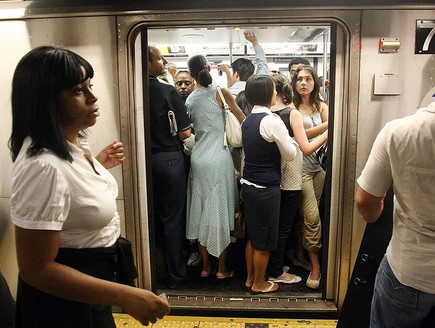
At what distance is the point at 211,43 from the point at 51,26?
3.17 meters

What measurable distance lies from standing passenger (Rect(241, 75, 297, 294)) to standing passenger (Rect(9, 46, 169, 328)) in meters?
1.59

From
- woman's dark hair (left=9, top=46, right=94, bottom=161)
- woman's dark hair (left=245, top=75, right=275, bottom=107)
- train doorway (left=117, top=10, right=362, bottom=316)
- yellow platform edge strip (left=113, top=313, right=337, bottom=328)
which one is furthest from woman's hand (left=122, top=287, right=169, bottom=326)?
woman's dark hair (left=245, top=75, right=275, bottom=107)

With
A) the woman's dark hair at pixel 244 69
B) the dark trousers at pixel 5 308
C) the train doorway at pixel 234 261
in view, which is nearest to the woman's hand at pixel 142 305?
the dark trousers at pixel 5 308

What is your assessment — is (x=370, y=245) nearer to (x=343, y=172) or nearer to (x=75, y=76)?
(x=343, y=172)

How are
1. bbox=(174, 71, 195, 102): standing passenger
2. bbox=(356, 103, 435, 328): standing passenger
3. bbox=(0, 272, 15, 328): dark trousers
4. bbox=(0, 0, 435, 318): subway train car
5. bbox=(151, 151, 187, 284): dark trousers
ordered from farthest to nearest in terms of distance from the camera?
bbox=(174, 71, 195, 102): standing passenger → bbox=(151, 151, 187, 284): dark trousers → bbox=(0, 0, 435, 318): subway train car → bbox=(0, 272, 15, 328): dark trousers → bbox=(356, 103, 435, 328): standing passenger

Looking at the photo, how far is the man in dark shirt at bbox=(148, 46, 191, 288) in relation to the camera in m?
3.00

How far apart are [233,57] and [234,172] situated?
9.34ft

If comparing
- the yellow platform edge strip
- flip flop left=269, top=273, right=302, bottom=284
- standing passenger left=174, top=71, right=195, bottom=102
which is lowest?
the yellow platform edge strip

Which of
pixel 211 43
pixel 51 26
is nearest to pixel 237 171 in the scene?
pixel 51 26

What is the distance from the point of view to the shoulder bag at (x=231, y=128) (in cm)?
310

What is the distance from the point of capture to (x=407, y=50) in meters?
2.53

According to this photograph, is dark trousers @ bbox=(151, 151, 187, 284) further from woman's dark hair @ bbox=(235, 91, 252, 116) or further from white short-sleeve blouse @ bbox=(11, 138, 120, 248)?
white short-sleeve blouse @ bbox=(11, 138, 120, 248)

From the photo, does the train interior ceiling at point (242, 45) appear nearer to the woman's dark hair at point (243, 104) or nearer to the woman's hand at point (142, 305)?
the woman's dark hair at point (243, 104)

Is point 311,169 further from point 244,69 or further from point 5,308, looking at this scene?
point 5,308
